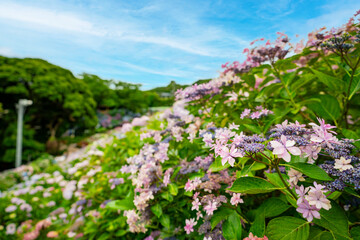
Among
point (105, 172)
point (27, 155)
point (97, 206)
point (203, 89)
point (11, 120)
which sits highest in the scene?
point (203, 89)

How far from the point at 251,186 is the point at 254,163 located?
94mm

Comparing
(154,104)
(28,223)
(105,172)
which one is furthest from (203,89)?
(154,104)

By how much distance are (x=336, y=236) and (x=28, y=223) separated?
427 centimetres

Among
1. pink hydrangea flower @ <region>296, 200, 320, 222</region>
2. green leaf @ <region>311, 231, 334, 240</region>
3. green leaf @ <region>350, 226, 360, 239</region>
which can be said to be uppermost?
pink hydrangea flower @ <region>296, 200, 320, 222</region>

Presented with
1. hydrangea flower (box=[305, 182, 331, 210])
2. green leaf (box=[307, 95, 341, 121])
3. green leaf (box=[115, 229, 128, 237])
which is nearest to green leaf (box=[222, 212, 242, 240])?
hydrangea flower (box=[305, 182, 331, 210])

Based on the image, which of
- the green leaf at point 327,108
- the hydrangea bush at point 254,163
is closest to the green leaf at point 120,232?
the hydrangea bush at point 254,163

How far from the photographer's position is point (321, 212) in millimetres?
730

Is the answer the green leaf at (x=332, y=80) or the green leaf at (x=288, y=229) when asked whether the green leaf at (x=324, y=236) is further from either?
the green leaf at (x=332, y=80)

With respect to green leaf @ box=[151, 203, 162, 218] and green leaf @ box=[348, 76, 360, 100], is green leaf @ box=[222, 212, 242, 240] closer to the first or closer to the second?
green leaf @ box=[151, 203, 162, 218]

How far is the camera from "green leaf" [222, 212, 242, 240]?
3.01ft

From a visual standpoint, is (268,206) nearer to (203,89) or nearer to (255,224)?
(255,224)

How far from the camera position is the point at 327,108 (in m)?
1.26

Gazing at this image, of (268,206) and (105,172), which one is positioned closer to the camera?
(268,206)

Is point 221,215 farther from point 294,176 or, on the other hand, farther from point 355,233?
point 355,233
